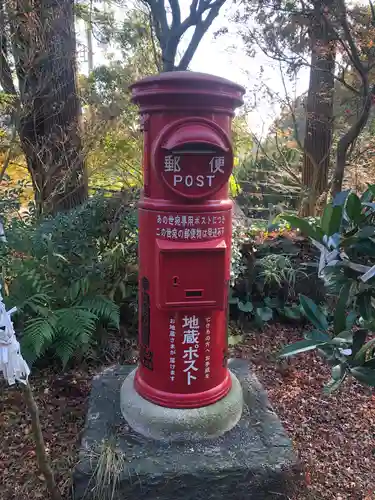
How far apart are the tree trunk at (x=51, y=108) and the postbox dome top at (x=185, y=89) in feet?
9.79

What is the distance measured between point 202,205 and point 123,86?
4930 millimetres

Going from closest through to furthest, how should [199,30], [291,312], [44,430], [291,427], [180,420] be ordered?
[180,420]
[44,430]
[291,427]
[291,312]
[199,30]

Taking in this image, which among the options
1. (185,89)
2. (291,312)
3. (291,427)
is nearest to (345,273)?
(185,89)

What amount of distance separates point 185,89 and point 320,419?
7.41 ft

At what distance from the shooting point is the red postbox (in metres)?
1.99

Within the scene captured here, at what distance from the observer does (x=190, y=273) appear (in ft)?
6.95

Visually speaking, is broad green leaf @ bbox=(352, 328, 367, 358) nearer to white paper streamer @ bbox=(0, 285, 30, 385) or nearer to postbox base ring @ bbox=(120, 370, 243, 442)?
postbox base ring @ bbox=(120, 370, 243, 442)

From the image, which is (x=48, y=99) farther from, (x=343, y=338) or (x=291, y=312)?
(x=343, y=338)

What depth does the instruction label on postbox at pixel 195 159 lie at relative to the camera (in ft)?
6.35

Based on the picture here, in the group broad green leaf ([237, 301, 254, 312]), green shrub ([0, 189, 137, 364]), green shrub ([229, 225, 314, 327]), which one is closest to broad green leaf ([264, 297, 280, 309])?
green shrub ([229, 225, 314, 327])

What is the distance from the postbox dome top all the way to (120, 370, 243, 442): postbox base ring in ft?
5.36

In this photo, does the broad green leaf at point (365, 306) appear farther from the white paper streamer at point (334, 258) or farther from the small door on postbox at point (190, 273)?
the small door on postbox at point (190, 273)

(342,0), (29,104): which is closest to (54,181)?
(29,104)

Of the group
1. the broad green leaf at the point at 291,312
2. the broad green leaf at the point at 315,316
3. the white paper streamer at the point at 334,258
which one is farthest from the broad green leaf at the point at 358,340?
the broad green leaf at the point at 291,312
